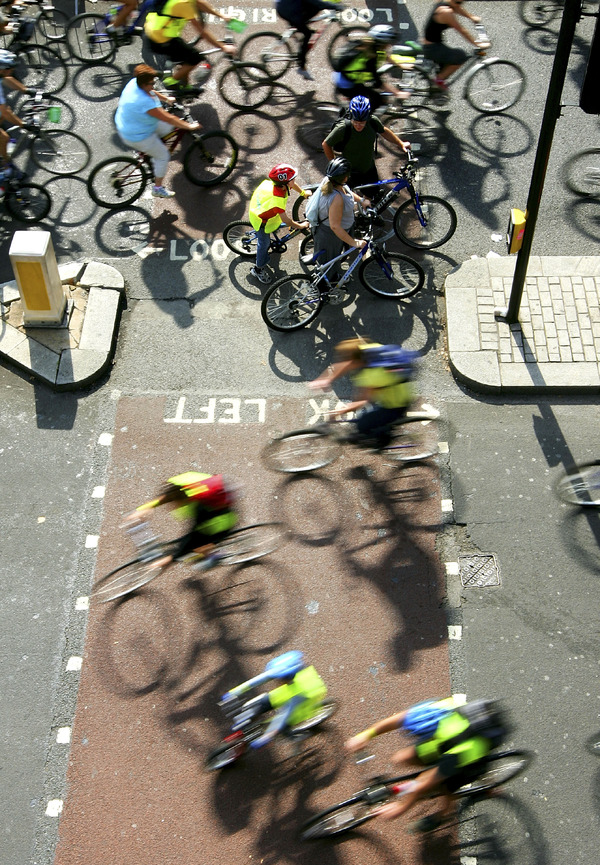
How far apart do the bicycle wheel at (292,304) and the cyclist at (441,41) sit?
3.84 meters

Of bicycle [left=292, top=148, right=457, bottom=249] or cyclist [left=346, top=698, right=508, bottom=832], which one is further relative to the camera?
bicycle [left=292, top=148, right=457, bottom=249]

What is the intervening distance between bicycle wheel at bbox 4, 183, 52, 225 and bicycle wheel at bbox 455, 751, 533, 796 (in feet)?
25.0

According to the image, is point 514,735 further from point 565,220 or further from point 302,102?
point 302,102

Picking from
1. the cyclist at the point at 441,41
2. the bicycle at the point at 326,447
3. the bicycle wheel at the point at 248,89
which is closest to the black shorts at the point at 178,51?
the bicycle wheel at the point at 248,89

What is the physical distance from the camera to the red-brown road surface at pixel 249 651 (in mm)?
6320

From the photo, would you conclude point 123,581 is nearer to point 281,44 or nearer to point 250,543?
point 250,543

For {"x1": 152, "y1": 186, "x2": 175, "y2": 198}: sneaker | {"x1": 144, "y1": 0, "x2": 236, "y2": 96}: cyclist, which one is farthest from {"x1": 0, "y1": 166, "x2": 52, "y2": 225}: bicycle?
{"x1": 144, "y1": 0, "x2": 236, "y2": 96}: cyclist

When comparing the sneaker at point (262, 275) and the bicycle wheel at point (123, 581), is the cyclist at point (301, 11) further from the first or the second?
the bicycle wheel at point (123, 581)

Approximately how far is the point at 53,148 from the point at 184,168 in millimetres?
1738

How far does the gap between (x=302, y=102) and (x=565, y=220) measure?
3.82 meters

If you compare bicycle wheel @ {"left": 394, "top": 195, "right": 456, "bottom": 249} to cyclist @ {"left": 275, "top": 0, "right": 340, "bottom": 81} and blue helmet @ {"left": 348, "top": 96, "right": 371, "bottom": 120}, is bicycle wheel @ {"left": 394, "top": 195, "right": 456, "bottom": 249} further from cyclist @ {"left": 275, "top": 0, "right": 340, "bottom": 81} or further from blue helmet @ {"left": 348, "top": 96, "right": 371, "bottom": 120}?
cyclist @ {"left": 275, "top": 0, "right": 340, "bottom": 81}

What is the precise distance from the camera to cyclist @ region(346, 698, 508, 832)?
18.4ft

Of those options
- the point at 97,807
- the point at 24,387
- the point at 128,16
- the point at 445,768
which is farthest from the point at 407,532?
the point at 128,16

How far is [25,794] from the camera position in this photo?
6.48 metres
